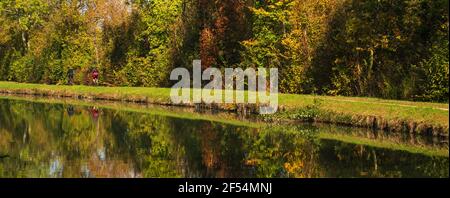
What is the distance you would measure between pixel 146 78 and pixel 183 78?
395 centimetres

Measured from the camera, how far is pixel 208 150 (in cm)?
2323

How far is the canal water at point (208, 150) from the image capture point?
61.7ft

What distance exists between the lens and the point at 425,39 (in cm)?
3322

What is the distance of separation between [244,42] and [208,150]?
2499 centimetres

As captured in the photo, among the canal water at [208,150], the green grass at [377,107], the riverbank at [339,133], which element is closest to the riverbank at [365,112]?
the green grass at [377,107]

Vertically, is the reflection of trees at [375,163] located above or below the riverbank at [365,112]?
below

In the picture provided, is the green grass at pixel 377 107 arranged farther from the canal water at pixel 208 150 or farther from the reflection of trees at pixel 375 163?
the reflection of trees at pixel 375 163

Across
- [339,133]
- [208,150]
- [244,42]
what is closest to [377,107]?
[339,133]

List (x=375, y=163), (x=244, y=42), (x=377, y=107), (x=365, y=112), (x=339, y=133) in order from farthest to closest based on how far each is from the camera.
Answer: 1. (x=244, y=42)
2. (x=365, y=112)
3. (x=377, y=107)
4. (x=339, y=133)
5. (x=375, y=163)

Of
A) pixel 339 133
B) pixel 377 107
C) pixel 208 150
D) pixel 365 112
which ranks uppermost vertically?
pixel 377 107

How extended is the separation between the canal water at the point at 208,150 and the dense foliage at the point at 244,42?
279 inches

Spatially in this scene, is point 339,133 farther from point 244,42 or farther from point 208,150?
point 244,42

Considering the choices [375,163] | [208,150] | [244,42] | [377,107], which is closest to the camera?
[375,163]
